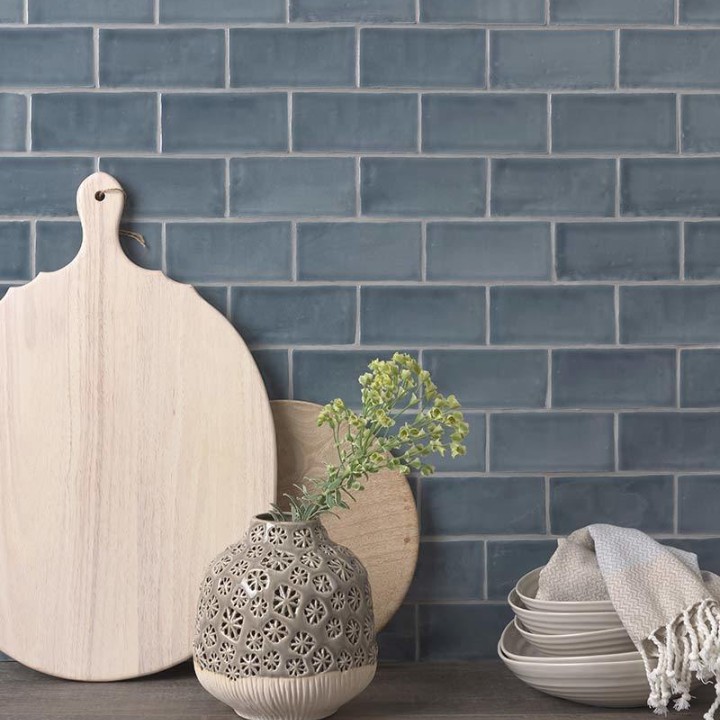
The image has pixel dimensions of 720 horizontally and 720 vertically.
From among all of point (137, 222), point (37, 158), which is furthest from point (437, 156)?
point (37, 158)

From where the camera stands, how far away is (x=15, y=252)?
4.24 ft

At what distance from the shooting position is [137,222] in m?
1.29

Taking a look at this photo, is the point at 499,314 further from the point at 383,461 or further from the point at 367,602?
the point at 367,602

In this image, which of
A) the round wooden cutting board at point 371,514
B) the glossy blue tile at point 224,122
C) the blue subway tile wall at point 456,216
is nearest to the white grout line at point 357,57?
the blue subway tile wall at point 456,216

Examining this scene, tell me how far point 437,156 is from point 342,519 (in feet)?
1.74

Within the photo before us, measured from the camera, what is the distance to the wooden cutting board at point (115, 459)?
3.99ft

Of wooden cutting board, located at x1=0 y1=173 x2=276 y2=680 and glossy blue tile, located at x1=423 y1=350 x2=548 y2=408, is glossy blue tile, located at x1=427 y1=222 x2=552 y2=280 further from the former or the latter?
wooden cutting board, located at x1=0 y1=173 x2=276 y2=680

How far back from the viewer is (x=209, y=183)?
4.24 feet

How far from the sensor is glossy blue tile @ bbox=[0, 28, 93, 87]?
1.28 m

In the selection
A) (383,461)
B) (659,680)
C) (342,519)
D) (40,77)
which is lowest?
(659,680)

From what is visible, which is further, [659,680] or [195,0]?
[195,0]

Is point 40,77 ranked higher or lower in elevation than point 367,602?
higher

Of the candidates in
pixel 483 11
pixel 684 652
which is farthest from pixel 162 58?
pixel 684 652

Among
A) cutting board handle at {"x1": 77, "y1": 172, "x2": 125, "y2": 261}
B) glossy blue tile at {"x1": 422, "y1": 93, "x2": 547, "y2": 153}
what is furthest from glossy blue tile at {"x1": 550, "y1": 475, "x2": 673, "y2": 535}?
cutting board handle at {"x1": 77, "y1": 172, "x2": 125, "y2": 261}
